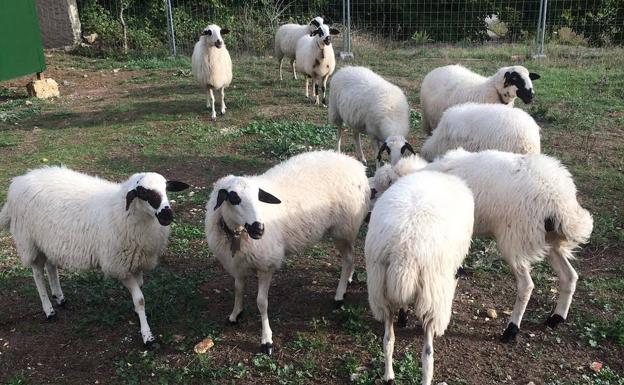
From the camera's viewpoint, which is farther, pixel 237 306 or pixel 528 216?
pixel 237 306

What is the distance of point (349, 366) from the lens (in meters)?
3.85

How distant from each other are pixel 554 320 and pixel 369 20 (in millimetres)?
16087

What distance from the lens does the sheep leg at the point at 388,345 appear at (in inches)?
143

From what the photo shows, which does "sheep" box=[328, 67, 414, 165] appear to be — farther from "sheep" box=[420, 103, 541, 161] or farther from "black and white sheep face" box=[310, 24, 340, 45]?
"black and white sheep face" box=[310, 24, 340, 45]

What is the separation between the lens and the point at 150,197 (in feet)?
13.1

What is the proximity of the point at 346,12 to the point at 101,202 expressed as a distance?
13097 mm

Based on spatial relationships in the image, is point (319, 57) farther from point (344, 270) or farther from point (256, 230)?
point (256, 230)

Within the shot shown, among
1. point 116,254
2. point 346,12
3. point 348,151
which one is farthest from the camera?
point 346,12

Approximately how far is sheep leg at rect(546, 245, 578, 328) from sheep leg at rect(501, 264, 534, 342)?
316 millimetres

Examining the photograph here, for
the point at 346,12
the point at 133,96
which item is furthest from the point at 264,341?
the point at 346,12

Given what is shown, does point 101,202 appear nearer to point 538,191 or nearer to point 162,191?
point 162,191

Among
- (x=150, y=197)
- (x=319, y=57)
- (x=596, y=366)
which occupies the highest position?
(x=319, y=57)

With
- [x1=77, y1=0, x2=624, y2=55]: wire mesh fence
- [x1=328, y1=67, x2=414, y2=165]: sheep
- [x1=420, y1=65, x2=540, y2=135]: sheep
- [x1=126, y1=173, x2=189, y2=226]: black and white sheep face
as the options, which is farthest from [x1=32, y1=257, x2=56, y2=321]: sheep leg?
[x1=77, y1=0, x2=624, y2=55]: wire mesh fence

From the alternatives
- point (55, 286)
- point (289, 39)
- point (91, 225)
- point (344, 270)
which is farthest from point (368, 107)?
point (289, 39)
